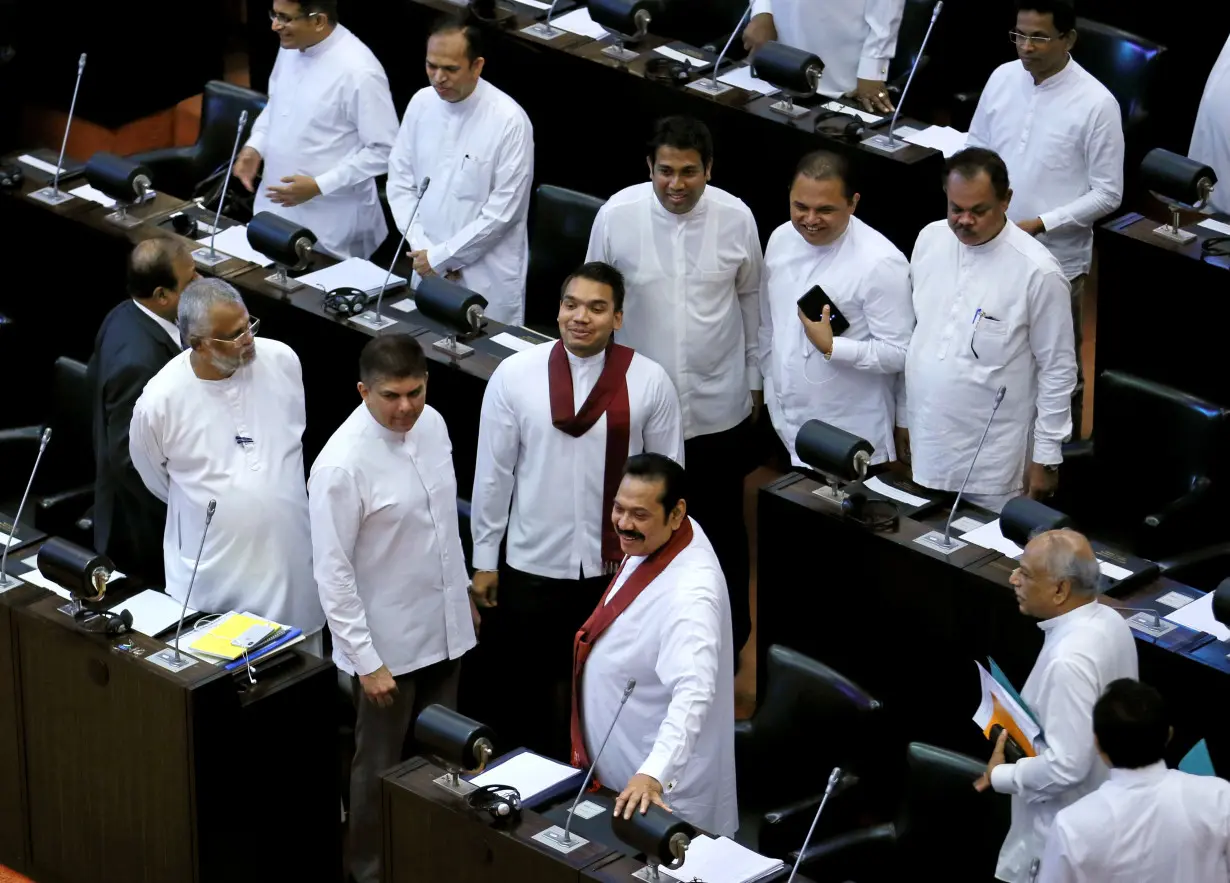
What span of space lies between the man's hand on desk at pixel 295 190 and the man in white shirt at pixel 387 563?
79.8 inches

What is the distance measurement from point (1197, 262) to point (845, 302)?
1.25 metres

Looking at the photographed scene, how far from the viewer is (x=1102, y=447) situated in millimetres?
6180

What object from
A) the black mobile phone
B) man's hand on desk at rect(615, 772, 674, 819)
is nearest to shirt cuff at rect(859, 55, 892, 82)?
the black mobile phone

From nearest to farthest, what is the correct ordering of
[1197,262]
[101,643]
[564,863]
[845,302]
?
[564,863] < [101,643] < [845,302] < [1197,262]

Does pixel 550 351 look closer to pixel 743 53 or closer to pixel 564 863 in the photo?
pixel 564 863

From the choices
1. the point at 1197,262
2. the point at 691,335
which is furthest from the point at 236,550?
the point at 1197,262

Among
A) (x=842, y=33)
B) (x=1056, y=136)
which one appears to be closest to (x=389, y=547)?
(x=1056, y=136)

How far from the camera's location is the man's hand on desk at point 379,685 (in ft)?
17.0

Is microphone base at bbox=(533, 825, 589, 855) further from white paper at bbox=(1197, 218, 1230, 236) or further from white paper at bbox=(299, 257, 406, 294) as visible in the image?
white paper at bbox=(1197, 218, 1230, 236)

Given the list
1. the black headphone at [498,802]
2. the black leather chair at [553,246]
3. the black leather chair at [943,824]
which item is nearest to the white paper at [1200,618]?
the black leather chair at [943,824]

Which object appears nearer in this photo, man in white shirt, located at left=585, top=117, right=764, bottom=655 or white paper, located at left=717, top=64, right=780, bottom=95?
man in white shirt, located at left=585, top=117, right=764, bottom=655

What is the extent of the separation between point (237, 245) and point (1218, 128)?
3107mm

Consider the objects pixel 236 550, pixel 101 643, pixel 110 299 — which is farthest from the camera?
pixel 110 299

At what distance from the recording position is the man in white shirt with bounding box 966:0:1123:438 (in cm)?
655
